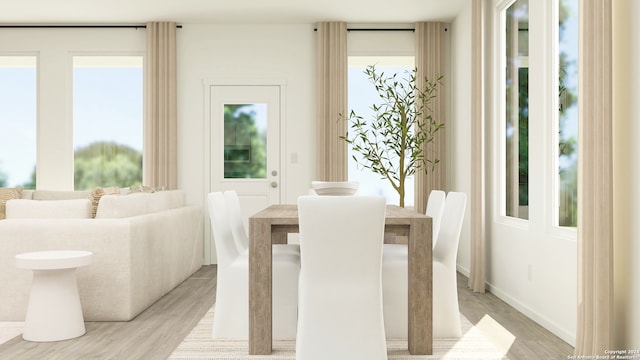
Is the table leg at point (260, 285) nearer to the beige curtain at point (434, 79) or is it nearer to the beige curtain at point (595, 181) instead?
the beige curtain at point (595, 181)

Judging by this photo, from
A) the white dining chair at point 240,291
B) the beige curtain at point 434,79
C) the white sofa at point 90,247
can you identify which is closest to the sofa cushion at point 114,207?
the white sofa at point 90,247

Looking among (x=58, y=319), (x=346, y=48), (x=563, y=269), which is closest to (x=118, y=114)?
(x=346, y=48)

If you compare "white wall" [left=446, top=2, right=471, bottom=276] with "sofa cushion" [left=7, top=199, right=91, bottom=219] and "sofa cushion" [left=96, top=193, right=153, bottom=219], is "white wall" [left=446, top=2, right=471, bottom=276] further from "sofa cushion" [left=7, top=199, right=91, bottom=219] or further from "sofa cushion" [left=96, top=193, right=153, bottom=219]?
"sofa cushion" [left=7, top=199, right=91, bottom=219]

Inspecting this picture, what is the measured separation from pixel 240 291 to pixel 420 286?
1.10 meters

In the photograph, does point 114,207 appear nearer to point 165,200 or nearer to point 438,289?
point 165,200

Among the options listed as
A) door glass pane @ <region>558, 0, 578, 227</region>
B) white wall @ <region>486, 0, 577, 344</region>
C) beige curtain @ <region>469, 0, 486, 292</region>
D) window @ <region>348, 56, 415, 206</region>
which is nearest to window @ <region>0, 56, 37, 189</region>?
window @ <region>348, 56, 415, 206</region>

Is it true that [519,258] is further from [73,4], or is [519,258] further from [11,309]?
[73,4]

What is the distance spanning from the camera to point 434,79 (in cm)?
672

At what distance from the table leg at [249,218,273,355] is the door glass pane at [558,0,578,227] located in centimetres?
190

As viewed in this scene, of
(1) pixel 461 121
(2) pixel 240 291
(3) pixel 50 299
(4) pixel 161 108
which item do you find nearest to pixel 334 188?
(2) pixel 240 291

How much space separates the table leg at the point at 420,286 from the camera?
3152 mm

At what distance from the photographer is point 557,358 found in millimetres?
3111

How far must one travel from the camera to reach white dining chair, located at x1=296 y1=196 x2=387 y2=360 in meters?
2.80

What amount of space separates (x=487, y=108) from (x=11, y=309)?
13.8ft
